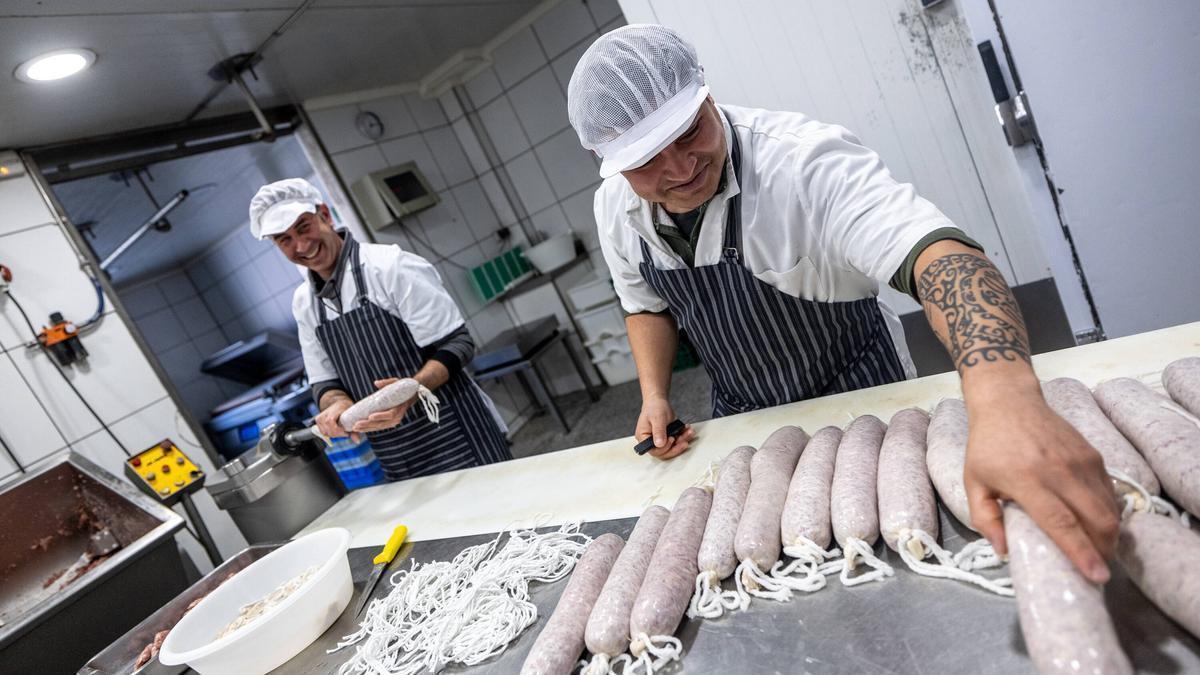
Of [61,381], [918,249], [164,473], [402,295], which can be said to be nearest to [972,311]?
[918,249]

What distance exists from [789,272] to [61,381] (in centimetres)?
397

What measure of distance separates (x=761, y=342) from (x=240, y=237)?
762 centimetres

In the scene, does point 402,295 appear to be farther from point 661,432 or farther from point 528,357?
point 528,357

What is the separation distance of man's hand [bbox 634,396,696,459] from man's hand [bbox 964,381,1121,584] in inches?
36.0

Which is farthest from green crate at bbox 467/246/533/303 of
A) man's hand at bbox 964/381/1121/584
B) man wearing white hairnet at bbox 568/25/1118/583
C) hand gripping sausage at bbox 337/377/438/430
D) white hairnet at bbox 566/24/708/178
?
man's hand at bbox 964/381/1121/584

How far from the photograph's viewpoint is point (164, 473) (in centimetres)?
288

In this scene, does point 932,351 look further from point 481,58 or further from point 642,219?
point 481,58

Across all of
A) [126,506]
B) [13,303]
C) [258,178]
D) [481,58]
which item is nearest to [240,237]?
[258,178]

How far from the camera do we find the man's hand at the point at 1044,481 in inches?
30.5

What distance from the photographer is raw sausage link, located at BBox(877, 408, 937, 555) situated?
1046 millimetres

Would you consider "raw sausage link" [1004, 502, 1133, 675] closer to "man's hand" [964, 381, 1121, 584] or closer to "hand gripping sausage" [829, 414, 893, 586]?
"man's hand" [964, 381, 1121, 584]

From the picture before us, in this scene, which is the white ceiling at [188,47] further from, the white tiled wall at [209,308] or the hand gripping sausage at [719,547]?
the white tiled wall at [209,308]

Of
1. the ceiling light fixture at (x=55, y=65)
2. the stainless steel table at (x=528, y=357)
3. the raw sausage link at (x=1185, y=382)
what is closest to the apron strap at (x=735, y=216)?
the raw sausage link at (x=1185, y=382)

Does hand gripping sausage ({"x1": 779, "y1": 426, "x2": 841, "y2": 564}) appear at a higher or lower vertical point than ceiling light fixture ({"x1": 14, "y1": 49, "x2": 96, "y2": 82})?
lower
